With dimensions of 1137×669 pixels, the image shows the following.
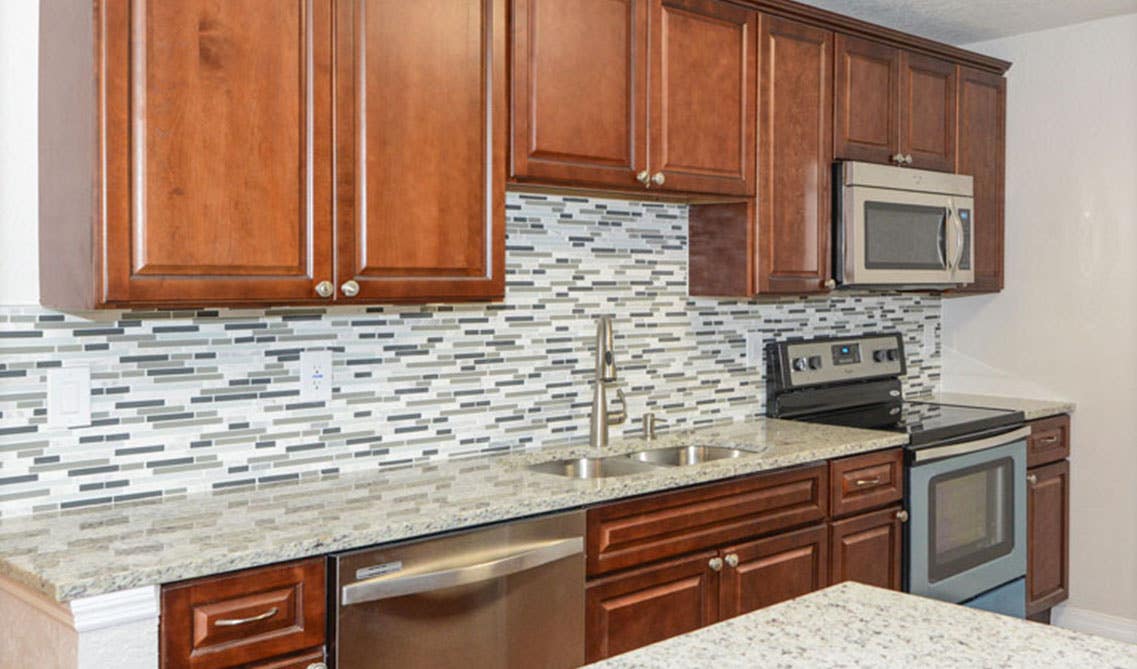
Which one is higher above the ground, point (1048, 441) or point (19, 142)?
point (19, 142)

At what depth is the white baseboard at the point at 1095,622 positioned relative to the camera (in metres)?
3.87

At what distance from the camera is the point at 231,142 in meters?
1.98

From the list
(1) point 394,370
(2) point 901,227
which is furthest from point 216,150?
(2) point 901,227

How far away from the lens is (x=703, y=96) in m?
2.95

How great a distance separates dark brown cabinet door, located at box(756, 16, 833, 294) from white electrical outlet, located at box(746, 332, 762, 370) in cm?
36

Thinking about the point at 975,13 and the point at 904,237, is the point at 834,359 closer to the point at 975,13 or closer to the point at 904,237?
the point at 904,237

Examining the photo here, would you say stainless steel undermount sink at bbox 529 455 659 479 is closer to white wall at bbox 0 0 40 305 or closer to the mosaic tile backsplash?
the mosaic tile backsplash

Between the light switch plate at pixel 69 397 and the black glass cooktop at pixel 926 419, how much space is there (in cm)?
238

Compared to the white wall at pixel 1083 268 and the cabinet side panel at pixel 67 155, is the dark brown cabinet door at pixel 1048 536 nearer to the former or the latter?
the white wall at pixel 1083 268

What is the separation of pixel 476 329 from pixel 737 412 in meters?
1.19

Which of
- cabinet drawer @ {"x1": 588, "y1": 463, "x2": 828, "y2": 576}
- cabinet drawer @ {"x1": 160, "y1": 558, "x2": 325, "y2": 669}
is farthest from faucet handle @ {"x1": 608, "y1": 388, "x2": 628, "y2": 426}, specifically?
cabinet drawer @ {"x1": 160, "y1": 558, "x2": 325, "y2": 669}

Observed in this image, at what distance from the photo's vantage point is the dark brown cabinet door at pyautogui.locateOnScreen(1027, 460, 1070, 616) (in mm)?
3826

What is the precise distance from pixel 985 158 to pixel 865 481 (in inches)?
65.0

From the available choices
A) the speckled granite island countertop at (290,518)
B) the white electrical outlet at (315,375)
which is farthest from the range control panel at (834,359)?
the white electrical outlet at (315,375)
